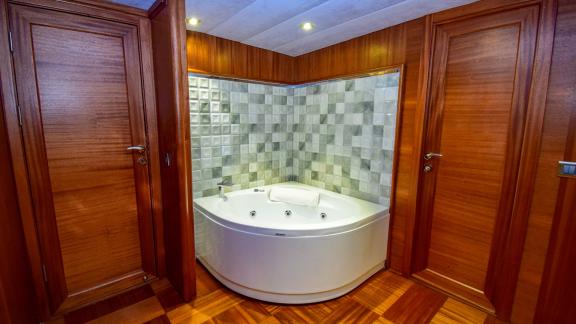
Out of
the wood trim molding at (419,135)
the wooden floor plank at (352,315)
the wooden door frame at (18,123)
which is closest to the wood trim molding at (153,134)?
the wooden door frame at (18,123)

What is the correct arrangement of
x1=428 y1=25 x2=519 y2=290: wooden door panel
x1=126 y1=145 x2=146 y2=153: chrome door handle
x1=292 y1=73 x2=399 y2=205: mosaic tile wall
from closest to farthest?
x1=428 y1=25 x2=519 y2=290: wooden door panel → x1=126 y1=145 x2=146 y2=153: chrome door handle → x1=292 y1=73 x2=399 y2=205: mosaic tile wall

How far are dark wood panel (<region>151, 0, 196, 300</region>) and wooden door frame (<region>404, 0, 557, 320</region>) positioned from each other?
1.61m

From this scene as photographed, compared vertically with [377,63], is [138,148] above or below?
below

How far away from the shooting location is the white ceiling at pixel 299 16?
1.56 metres

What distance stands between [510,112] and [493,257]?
91 cm

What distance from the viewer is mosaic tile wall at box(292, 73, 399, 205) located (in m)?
2.04

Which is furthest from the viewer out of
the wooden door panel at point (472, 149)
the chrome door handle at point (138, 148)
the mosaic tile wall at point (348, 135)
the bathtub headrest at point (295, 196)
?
the bathtub headrest at point (295, 196)

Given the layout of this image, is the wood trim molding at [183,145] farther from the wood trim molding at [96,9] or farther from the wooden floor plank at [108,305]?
the wood trim molding at [96,9]

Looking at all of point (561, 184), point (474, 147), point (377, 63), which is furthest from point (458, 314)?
point (377, 63)

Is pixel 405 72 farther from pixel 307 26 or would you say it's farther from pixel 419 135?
pixel 307 26

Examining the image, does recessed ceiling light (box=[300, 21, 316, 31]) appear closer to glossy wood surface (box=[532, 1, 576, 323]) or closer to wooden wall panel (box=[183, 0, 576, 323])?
wooden wall panel (box=[183, 0, 576, 323])

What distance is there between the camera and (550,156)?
4.38ft

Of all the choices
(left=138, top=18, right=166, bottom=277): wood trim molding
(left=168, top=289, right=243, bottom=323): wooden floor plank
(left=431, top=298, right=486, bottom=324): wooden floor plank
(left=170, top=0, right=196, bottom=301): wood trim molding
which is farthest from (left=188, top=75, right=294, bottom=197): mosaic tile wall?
(left=431, top=298, right=486, bottom=324): wooden floor plank

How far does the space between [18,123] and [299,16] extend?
1.79 metres
